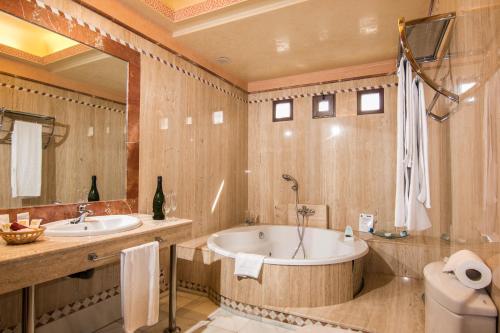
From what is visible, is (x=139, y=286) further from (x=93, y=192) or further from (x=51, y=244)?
(x=93, y=192)

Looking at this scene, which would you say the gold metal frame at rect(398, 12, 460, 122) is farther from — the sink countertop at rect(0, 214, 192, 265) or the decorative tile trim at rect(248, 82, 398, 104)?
the decorative tile trim at rect(248, 82, 398, 104)

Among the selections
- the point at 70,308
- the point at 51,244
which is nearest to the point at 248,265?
the point at 70,308

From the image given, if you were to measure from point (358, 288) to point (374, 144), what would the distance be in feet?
5.63

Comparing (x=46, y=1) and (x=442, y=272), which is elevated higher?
(x=46, y=1)

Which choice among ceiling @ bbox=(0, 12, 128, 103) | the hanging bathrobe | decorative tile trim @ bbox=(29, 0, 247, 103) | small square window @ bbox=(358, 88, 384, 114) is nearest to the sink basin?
ceiling @ bbox=(0, 12, 128, 103)

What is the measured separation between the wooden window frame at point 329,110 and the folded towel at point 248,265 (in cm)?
217

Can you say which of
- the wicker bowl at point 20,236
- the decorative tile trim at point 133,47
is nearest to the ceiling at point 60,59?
the decorative tile trim at point 133,47

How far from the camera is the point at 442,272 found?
108cm

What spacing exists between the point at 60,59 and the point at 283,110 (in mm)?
2726

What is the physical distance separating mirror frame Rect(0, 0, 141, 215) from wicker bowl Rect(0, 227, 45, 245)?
15.3 inches

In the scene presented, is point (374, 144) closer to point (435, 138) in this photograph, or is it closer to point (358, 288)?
point (435, 138)

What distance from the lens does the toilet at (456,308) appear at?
0.82 m

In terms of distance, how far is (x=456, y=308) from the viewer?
2.86 ft

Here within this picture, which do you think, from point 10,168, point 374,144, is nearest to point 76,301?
point 10,168
